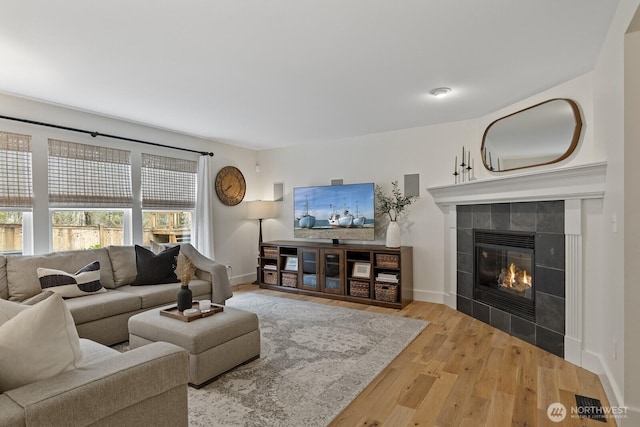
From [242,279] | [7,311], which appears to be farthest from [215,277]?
[7,311]

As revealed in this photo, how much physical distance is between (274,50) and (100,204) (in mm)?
2965

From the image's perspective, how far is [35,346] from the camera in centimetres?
126

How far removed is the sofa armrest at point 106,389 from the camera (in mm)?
1163

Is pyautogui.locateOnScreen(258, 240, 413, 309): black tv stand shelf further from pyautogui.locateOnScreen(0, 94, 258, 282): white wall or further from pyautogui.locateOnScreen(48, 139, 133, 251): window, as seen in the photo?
pyautogui.locateOnScreen(48, 139, 133, 251): window

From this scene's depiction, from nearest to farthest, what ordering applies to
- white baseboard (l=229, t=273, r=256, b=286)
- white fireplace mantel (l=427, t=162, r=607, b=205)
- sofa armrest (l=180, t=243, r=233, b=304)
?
white fireplace mantel (l=427, t=162, r=607, b=205)
sofa armrest (l=180, t=243, r=233, b=304)
white baseboard (l=229, t=273, r=256, b=286)

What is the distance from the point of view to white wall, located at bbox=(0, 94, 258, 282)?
11.6 ft

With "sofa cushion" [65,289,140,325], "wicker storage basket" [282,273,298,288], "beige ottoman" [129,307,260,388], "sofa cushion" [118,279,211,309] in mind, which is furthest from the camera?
"wicker storage basket" [282,273,298,288]

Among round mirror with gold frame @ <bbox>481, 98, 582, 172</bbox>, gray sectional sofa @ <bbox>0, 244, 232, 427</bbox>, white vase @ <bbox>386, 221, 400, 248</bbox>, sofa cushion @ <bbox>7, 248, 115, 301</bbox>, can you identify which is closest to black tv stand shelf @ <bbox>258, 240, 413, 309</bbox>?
white vase @ <bbox>386, 221, 400, 248</bbox>

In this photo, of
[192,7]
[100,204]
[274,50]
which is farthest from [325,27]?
[100,204]

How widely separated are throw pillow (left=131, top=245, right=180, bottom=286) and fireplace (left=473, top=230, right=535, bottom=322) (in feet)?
11.3

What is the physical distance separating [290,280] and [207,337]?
287cm

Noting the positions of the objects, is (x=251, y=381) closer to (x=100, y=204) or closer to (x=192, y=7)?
(x=192, y=7)

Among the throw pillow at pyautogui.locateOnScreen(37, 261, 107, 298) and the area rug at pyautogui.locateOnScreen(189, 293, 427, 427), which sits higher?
the throw pillow at pyautogui.locateOnScreen(37, 261, 107, 298)

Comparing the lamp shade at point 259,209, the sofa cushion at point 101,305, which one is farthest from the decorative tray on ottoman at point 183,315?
the lamp shade at point 259,209
